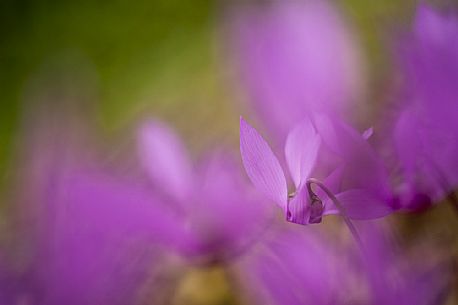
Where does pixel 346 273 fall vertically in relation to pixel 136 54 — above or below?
below

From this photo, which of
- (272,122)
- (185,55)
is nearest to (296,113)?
(272,122)

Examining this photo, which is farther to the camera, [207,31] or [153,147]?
[207,31]

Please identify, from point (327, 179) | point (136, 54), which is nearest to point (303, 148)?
point (327, 179)

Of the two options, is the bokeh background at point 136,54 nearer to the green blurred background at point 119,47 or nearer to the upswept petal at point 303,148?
the green blurred background at point 119,47

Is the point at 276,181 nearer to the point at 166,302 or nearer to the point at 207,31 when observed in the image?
the point at 166,302

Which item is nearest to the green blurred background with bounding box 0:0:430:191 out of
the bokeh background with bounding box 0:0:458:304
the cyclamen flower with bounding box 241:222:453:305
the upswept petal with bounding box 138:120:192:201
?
the bokeh background with bounding box 0:0:458:304

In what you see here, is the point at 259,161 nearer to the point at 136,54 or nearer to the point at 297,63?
the point at 297,63

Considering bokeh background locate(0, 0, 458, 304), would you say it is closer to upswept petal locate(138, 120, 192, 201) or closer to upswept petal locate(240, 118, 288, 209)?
upswept petal locate(138, 120, 192, 201)
